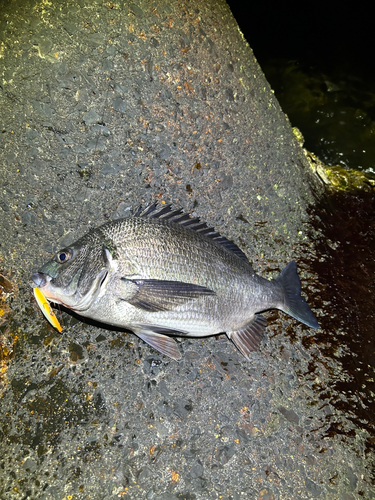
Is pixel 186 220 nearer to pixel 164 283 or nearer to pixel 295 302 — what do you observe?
pixel 164 283

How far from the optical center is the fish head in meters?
2.15

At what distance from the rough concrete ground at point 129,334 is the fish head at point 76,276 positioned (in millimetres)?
393

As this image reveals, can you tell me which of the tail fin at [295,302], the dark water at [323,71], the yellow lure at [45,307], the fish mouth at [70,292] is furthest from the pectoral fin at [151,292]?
the dark water at [323,71]

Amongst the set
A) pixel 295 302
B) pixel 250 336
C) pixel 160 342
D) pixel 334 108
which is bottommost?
pixel 250 336

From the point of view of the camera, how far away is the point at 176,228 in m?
2.45

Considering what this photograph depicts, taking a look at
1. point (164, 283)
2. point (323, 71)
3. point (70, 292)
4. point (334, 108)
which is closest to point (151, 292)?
point (164, 283)

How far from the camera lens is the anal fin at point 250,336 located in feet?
8.30

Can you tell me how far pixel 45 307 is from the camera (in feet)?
7.32

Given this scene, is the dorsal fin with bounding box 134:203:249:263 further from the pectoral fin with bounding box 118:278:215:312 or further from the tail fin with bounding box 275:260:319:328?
the pectoral fin with bounding box 118:278:215:312

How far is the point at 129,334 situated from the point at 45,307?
599mm

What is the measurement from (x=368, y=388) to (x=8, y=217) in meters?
2.97

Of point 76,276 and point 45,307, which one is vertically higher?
point 76,276

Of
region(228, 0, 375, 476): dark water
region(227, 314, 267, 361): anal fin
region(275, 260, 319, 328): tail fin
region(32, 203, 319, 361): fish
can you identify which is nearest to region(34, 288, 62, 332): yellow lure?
region(32, 203, 319, 361): fish

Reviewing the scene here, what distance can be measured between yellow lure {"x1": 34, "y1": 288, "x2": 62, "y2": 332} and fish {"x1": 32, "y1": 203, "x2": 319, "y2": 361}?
34mm
